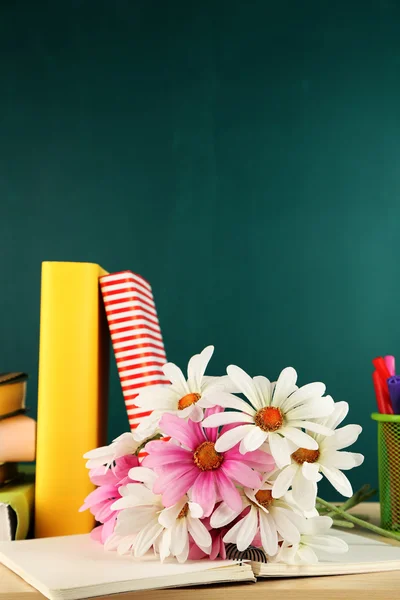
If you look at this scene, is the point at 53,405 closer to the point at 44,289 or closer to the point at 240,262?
the point at 44,289

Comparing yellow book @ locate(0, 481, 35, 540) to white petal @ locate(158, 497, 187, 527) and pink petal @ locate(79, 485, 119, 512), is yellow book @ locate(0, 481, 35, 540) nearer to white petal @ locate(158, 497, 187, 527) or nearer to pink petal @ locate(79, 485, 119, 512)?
pink petal @ locate(79, 485, 119, 512)

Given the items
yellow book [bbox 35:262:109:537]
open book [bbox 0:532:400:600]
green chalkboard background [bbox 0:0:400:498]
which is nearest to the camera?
open book [bbox 0:532:400:600]

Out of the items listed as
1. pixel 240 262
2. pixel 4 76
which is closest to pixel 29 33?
pixel 4 76

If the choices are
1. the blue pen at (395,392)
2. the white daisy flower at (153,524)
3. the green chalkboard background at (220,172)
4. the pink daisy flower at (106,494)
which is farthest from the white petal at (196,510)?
the green chalkboard background at (220,172)

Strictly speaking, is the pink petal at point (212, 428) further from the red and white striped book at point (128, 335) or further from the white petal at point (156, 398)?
the red and white striped book at point (128, 335)

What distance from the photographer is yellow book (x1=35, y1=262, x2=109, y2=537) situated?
0.68 metres

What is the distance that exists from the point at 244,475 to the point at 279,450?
34 millimetres

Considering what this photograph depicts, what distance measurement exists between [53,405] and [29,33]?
92 cm

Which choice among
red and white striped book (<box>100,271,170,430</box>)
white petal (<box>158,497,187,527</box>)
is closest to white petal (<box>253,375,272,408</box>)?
white petal (<box>158,497,187,527</box>)

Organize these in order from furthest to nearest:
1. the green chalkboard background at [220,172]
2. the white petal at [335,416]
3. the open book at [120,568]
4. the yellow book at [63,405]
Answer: the green chalkboard background at [220,172]
the yellow book at [63,405]
the white petal at [335,416]
the open book at [120,568]

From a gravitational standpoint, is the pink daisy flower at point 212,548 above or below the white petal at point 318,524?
below

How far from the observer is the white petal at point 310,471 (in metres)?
0.49

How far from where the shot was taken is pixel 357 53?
1.34 metres

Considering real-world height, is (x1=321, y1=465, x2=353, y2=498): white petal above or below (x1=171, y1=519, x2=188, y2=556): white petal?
above
